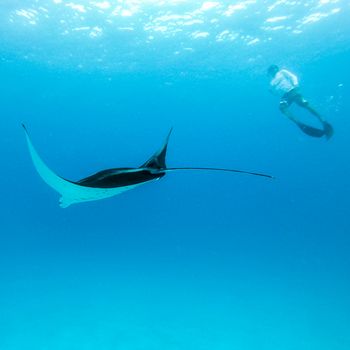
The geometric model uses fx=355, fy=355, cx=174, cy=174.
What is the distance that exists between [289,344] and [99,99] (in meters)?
28.0

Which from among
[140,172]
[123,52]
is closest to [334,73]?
[123,52]

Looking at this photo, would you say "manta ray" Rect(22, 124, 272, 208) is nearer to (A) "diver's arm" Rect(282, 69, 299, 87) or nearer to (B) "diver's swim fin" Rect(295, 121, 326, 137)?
(B) "diver's swim fin" Rect(295, 121, 326, 137)

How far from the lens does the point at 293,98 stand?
10.3 m

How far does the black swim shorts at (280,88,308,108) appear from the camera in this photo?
1019cm

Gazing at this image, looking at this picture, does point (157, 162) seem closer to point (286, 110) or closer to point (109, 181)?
point (109, 181)

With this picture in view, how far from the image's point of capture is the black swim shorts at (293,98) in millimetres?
10190

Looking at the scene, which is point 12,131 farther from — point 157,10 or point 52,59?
point 157,10

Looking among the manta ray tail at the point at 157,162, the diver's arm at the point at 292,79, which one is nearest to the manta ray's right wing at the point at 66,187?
the manta ray tail at the point at 157,162

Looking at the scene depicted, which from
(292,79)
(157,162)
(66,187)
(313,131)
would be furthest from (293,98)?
(66,187)

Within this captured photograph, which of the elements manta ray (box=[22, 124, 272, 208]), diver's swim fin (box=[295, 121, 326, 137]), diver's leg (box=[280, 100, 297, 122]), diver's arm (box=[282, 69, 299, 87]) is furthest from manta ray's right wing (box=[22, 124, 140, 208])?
diver's arm (box=[282, 69, 299, 87])

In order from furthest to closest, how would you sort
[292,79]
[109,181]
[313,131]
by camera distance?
[292,79] → [313,131] → [109,181]

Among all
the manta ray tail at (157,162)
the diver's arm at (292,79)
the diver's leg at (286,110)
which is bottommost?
the manta ray tail at (157,162)

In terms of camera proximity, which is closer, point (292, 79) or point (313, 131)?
point (313, 131)

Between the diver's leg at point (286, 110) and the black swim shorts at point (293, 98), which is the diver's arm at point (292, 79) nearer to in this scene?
the black swim shorts at point (293, 98)
